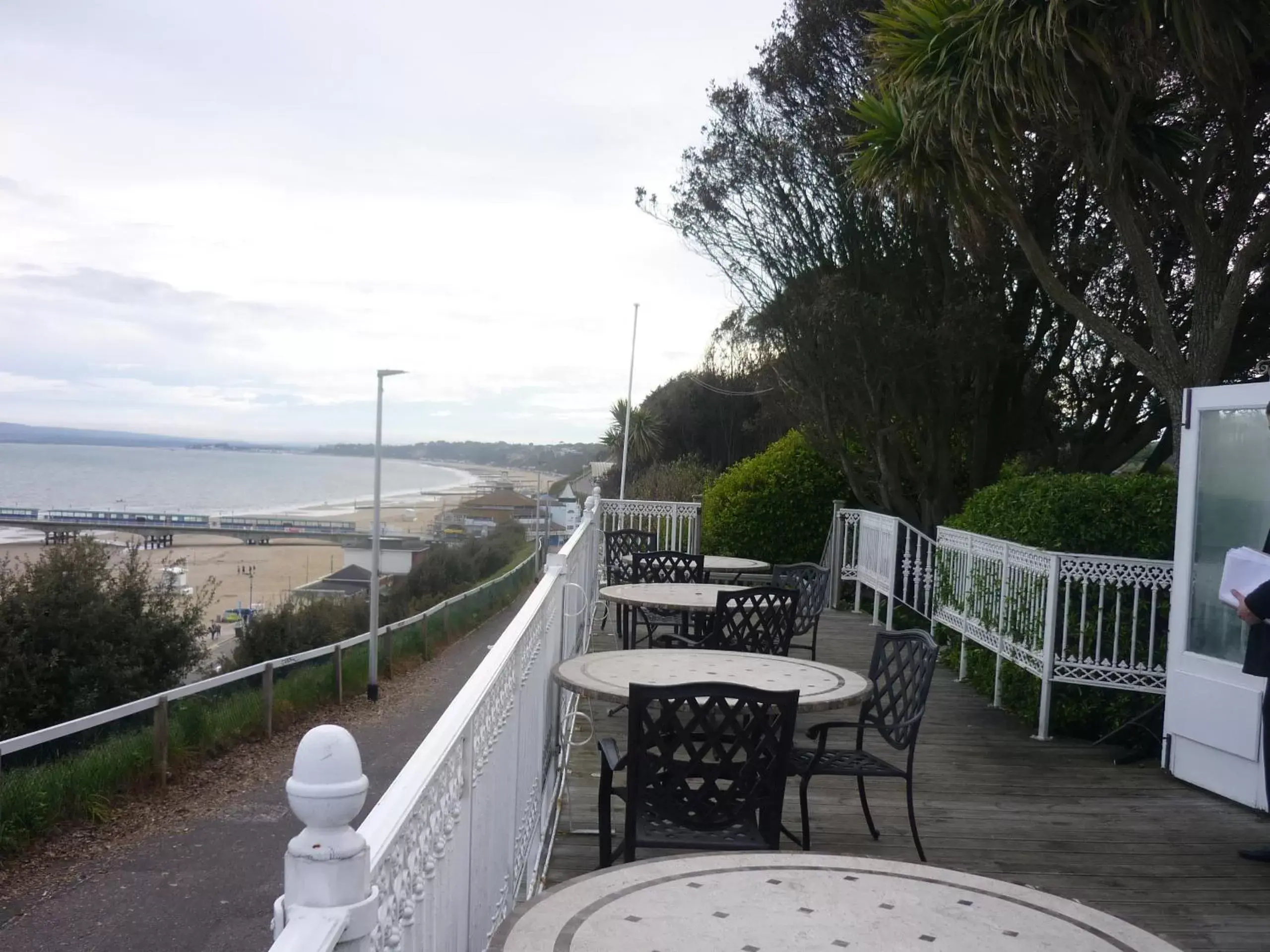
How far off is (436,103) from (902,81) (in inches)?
1011

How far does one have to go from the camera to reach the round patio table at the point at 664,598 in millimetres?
6594

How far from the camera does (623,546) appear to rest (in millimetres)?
10586

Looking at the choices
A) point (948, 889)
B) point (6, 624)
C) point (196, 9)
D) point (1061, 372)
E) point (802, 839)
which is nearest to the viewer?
point (948, 889)

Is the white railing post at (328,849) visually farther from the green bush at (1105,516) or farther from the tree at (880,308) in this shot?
the tree at (880,308)

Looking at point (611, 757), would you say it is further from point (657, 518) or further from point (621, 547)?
point (657, 518)

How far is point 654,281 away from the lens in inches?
886

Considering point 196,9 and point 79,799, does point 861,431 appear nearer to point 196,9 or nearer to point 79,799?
point 79,799

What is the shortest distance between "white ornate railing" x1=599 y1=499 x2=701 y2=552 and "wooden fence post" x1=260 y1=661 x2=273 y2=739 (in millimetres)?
12337

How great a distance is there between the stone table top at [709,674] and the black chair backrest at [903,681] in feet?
0.36

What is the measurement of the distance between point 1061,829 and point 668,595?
3.02 meters

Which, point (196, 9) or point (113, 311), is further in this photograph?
point (113, 311)

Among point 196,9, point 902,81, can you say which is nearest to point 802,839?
point 902,81

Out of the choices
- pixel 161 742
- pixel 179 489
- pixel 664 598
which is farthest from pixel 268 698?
pixel 179 489

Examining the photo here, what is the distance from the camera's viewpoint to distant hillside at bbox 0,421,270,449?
14925 cm
